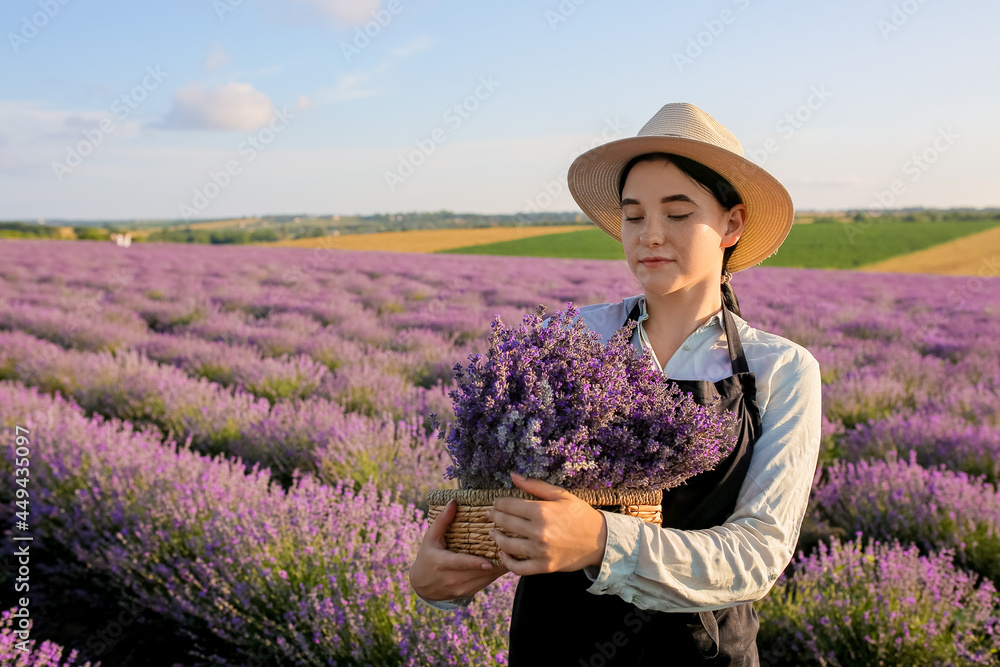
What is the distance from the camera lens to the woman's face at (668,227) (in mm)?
1314

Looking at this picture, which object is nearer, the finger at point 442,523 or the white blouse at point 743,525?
the white blouse at point 743,525

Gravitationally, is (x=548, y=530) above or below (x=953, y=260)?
below

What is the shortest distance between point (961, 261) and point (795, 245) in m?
9.88

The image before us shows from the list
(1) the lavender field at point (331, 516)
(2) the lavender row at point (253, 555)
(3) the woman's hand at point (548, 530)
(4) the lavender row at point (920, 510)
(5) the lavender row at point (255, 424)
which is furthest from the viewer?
(5) the lavender row at point (255, 424)

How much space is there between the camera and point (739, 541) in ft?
3.56

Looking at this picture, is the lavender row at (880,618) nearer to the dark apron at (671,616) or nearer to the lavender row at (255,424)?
the dark apron at (671,616)

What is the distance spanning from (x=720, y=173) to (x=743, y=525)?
0.73 meters

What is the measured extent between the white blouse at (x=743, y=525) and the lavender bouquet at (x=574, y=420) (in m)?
0.09

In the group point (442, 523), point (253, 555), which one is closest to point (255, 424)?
point (253, 555)

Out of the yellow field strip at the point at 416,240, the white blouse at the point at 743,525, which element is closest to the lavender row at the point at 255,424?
the white blouse at the point at 743,525

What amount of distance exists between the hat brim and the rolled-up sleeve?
446 millimetres

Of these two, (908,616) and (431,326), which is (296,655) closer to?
(908,616)

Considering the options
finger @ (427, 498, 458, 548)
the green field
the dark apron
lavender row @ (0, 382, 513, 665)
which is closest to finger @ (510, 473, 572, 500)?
finger @ (427, 498, 458, 548)

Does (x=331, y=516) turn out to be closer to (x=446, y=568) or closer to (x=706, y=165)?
(x=446, y=568)
